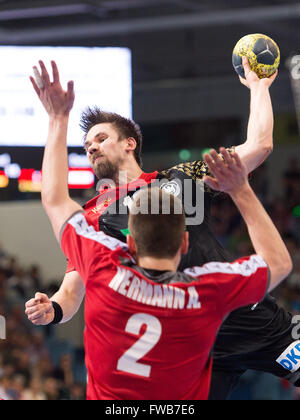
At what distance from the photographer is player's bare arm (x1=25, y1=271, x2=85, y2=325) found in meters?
3.34

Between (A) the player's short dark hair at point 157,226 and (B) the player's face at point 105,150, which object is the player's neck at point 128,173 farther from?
(A) the player's short dark hair at point 157,226

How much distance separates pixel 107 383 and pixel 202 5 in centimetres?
950

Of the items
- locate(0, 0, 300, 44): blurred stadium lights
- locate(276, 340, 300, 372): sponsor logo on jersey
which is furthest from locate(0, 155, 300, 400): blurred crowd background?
locate(276, 340, 300, 372): sponsor logo on jersey

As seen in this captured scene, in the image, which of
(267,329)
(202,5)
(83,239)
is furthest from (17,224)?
(83,239)

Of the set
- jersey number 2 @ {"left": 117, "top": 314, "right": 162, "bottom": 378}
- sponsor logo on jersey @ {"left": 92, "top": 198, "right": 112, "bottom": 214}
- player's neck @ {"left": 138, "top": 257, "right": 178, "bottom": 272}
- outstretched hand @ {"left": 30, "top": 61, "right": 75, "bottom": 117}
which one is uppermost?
outstretched hand @ {"left": 30, "top": 61, "right": 75, "bottom": 117}

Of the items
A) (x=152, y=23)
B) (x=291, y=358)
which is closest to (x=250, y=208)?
(x=291, y=358)

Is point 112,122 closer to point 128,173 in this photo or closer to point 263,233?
point 128,173

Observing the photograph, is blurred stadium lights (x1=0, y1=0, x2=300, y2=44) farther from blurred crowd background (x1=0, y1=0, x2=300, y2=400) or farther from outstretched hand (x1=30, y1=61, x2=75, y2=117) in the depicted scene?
outstretched hand (x1=30, y1=61, x2=75, y2=117)

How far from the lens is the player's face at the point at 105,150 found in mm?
3911

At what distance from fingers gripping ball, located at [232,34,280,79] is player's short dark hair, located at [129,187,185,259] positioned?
4.32 ft

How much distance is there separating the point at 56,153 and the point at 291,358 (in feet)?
6.92

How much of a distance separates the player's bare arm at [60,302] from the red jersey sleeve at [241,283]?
0.97m

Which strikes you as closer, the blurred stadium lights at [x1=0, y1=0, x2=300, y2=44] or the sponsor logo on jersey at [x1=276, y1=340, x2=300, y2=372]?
the sponsor logo on jersey at [x1=276, y1=340, x2=300, y2=372]

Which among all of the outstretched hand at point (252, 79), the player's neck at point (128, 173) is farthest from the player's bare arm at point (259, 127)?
the player's neck at point (128, 173)
